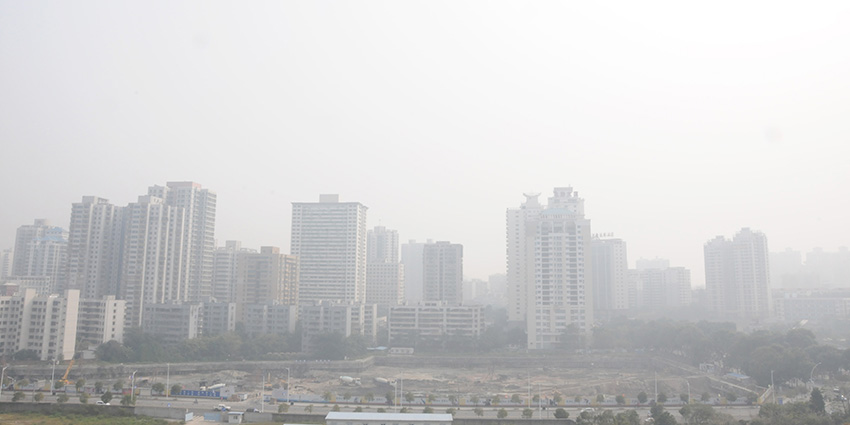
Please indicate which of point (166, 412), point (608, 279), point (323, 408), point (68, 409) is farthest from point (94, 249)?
point (608, 279)

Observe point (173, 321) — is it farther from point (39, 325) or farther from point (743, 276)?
point (743, 276)

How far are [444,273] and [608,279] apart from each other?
19.7 metres

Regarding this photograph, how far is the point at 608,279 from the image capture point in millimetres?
65125

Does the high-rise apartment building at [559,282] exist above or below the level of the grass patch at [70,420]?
above

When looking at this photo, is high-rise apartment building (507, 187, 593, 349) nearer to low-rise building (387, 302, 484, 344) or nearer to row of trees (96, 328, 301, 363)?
low-rise building (387, 302, 484, 344)

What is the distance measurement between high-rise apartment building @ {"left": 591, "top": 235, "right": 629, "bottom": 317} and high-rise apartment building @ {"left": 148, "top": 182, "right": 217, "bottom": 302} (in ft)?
129

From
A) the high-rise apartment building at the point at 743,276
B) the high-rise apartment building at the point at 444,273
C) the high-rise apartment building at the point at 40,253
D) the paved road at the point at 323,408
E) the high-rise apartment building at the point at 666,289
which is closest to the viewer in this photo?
the paved road at the point at 323,408

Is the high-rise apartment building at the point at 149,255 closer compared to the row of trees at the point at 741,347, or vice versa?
the row of trees at the point at 741,347

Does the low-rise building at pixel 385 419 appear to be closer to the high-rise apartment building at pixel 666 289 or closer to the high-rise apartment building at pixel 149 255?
the high-rise apartment building at pixel 149 255

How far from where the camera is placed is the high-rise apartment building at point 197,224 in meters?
→ 49.8

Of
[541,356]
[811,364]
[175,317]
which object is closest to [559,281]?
[541,356]

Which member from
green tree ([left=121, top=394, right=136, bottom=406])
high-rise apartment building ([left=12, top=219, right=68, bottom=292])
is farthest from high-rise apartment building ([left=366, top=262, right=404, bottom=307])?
green tree ([left=121, top=394, right=136, bottom=406])

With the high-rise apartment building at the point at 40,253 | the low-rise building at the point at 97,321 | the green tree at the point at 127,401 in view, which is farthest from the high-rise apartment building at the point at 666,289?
the high-rise apartment building at the point at 40,253

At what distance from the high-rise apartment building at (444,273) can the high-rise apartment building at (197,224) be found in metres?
19.4
